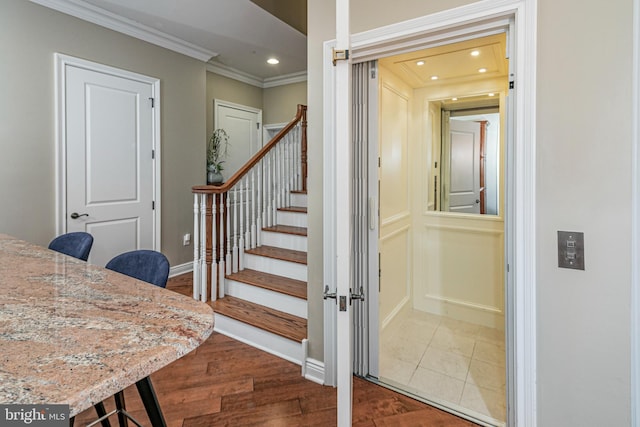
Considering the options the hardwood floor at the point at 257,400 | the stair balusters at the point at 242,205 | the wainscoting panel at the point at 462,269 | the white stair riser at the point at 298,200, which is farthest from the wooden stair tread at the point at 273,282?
the wainscoting panel at the point at 462,269

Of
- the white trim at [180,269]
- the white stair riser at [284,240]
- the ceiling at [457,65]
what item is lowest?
the white trim at [180,269]

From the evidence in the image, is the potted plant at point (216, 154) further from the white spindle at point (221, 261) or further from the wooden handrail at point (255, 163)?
the white spindle at point (221, 261)

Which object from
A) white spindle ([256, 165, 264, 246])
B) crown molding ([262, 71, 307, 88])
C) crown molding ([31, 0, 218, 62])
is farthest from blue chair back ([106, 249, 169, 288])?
crown molding ([262, 71, 307, 88])

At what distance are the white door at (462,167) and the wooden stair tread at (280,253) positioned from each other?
1.48 meters

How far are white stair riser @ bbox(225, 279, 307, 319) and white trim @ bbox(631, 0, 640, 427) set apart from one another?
1.88 meters

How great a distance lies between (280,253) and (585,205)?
7.92ft

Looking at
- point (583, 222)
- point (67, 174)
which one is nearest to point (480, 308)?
point (583, 222)

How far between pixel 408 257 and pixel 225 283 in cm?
179

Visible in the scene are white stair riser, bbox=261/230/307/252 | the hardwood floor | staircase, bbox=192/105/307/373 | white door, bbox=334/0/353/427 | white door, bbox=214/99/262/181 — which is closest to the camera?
white door, bbox=334/0/353/427

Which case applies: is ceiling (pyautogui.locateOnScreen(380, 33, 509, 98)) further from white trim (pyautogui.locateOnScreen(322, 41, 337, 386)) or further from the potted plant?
the potted plant

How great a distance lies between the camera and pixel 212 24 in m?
3.38

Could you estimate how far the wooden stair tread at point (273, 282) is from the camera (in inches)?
105

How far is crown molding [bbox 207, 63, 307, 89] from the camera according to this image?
4582 millimetres

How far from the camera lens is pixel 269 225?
369 centimetres
